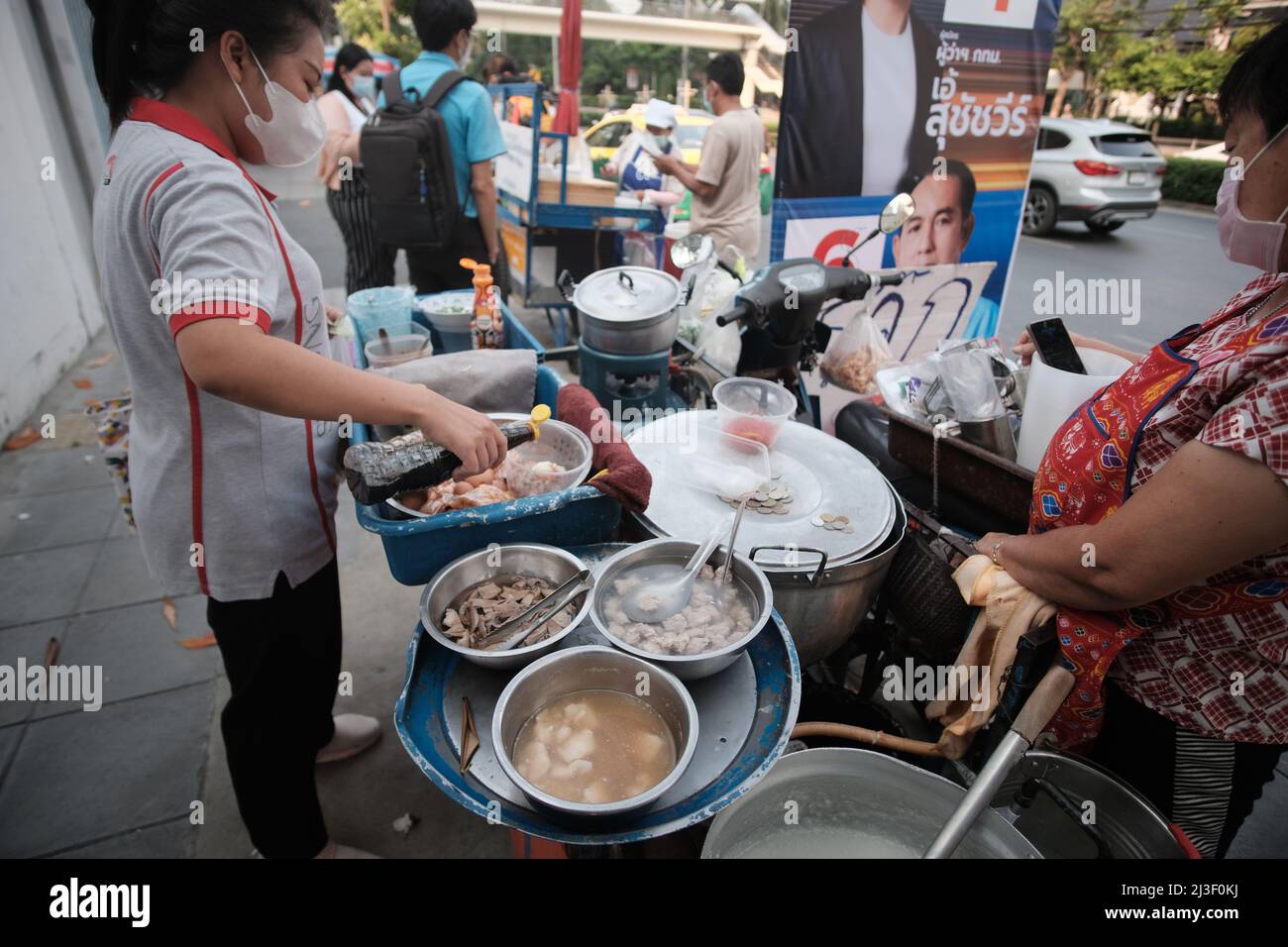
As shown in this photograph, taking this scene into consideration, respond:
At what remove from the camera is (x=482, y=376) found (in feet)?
7.06

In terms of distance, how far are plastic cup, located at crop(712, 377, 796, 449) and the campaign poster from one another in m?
1.67

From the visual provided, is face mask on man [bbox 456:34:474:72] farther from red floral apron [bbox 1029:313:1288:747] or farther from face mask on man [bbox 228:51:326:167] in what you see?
red floral apron [bbox 1029:313:1288:747]

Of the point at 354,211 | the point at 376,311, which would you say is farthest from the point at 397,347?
the point at 354,211

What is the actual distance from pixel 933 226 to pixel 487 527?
385 centimetres

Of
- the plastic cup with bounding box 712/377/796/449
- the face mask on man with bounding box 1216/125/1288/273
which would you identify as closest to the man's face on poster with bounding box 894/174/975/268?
the plastic cup with bounding box 712/377/796/449

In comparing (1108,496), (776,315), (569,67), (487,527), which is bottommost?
(487,527)

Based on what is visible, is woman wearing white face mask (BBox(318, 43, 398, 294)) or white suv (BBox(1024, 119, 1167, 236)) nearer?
woman wearing white face mask (BBox(318, 43, 398, 294))

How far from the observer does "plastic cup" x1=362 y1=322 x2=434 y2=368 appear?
2.54 m

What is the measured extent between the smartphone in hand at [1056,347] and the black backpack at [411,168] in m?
3.22

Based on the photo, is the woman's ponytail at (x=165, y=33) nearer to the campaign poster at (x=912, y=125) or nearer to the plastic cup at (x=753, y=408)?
the plastic cup at (x=753, y=408)

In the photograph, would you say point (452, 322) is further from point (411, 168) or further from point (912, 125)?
point (912, 125)

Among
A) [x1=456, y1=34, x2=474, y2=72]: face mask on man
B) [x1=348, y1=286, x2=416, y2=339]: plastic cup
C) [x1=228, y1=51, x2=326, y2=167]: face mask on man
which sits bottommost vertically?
[x1=348, y1=286, x2=416, y2=339]: plastic cup

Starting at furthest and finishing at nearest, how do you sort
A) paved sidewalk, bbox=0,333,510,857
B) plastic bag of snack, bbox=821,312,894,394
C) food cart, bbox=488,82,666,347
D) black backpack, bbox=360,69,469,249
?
food cart, bbox=488,82,666,347 → black backpack, bbox=360,69,469,249 → plastic bag of snack, bbox=821,312,894,394 → paved sidewalk, bbox=0,333,510,857
